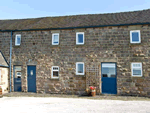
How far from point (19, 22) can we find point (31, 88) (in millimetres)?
7213

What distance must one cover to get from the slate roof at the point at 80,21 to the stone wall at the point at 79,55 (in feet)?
2.18

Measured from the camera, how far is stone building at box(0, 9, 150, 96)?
1281 cm

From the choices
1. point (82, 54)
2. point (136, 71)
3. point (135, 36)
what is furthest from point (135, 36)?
point (82, 54)

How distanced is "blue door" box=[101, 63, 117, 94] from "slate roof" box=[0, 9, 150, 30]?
143 inches

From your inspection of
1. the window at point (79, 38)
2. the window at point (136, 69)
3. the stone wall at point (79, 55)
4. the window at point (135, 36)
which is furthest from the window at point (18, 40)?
the window at point (136, 69)

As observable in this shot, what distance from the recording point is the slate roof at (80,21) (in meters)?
13.8

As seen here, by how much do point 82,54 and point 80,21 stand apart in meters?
3.34

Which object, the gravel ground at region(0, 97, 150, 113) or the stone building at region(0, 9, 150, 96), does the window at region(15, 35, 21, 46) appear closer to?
the stone building at region(0, 9, 150, 96)

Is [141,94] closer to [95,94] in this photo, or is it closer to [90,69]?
[95,94]

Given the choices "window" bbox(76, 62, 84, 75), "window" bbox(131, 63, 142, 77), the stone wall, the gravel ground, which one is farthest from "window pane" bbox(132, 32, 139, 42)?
the gravel ground

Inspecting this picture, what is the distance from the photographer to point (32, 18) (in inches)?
711

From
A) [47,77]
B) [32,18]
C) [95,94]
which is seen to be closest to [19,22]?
[32,18]

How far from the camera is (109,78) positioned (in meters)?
13.3

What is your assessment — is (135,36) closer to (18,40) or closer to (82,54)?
(82,54)
